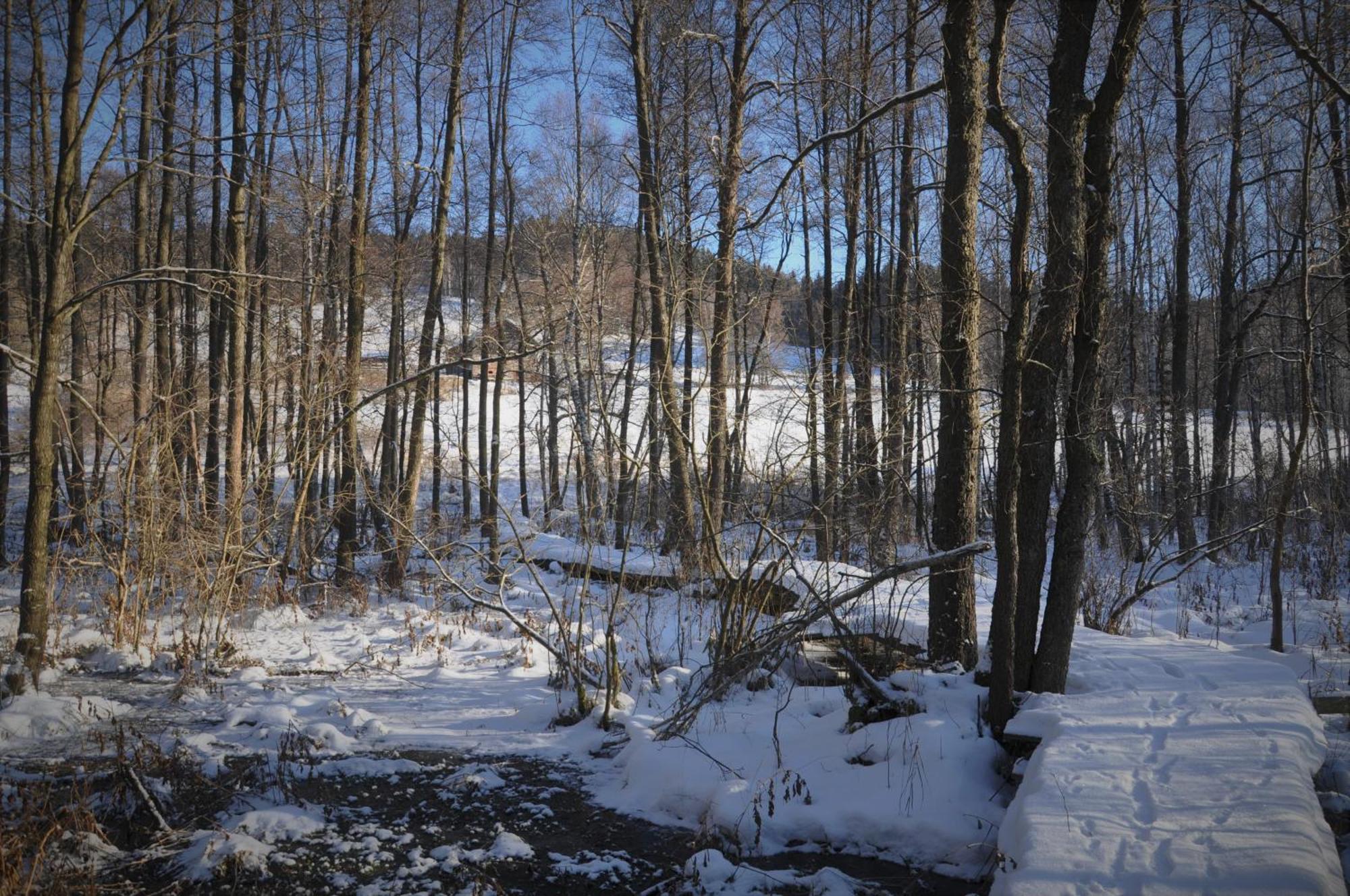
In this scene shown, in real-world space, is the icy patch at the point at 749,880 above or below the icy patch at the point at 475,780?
above

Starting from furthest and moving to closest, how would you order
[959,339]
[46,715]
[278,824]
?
[46,715] → [959,339] → [278,824]

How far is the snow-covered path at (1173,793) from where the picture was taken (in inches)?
127

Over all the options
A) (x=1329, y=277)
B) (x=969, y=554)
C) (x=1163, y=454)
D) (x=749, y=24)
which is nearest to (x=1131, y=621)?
(x=1329, y=277)

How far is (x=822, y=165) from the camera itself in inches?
642

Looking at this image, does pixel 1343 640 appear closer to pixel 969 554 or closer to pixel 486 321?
pixel 969 554

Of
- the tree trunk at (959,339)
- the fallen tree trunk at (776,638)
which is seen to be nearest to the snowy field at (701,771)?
the fallen tree trunk at (776,638)

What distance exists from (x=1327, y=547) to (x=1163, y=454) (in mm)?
3066

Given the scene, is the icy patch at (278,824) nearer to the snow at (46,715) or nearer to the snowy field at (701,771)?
the snowy field at (701,771)

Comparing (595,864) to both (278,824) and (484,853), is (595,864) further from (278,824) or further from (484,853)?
(278,824)

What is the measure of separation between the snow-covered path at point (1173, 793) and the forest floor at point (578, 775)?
0.02 metres

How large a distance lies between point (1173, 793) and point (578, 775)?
12.6 feet

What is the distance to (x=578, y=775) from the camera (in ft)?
19.7

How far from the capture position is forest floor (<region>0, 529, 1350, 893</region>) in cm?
429

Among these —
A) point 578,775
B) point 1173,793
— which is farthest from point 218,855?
point 1173,793
